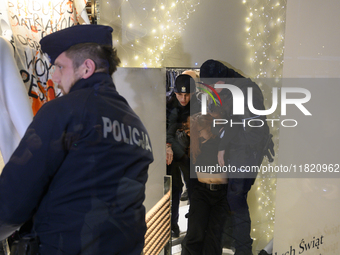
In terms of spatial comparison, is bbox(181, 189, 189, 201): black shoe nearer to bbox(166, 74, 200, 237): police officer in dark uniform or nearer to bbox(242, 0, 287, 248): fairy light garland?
bbox(166, 74, 200, 237): police officer in dark uniform

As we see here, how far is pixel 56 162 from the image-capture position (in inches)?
27.4

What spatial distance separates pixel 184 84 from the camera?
4.91 feet

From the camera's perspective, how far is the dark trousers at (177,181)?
1566mm

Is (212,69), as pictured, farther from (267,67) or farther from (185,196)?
(185,196)

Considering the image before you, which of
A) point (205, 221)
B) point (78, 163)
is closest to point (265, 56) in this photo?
point (205, 221)

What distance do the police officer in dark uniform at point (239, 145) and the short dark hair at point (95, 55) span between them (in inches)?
31.1

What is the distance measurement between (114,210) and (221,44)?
3.87 feet

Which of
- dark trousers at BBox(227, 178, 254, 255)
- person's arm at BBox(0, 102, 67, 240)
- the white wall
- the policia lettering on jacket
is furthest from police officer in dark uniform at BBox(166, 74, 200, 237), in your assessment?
person's arm at BBox(0, 102, 67, 240)

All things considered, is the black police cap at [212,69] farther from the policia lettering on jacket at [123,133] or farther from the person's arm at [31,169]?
the person's arm at [31,169]

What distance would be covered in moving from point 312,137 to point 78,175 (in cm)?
165

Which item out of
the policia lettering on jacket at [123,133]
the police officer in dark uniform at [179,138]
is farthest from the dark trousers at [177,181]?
the policia lettering on jacket at [123,133]

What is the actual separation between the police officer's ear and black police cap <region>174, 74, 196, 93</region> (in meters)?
0.77

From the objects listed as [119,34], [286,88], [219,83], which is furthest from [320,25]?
[119,34]

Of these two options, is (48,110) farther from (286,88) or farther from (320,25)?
(320,25)
